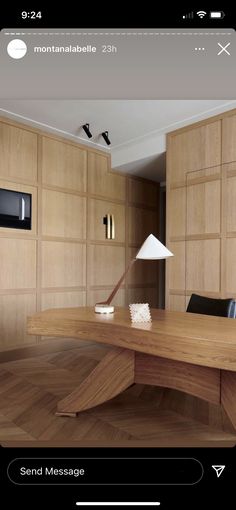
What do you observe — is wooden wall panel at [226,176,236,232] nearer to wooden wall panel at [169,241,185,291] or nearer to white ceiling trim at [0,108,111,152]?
wooden wall panel at [169,241,185,291]

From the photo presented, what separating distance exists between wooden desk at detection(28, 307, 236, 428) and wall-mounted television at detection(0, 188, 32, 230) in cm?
167

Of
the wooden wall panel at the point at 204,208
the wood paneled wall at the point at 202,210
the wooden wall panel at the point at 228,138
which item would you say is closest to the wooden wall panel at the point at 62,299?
the wood paneled wall at the point at 202,210

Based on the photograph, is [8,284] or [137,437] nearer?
[137,437]

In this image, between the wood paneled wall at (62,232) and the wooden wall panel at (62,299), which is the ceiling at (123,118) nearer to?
the wood paneled wall at (62,232)

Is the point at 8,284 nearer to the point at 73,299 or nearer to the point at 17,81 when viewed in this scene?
the point at 73,299

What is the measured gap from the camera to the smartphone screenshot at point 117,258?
412 millimetres

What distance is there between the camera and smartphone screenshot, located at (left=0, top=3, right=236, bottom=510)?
412 mm

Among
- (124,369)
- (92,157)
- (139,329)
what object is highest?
(92,157)

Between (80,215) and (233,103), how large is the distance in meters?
2.07
